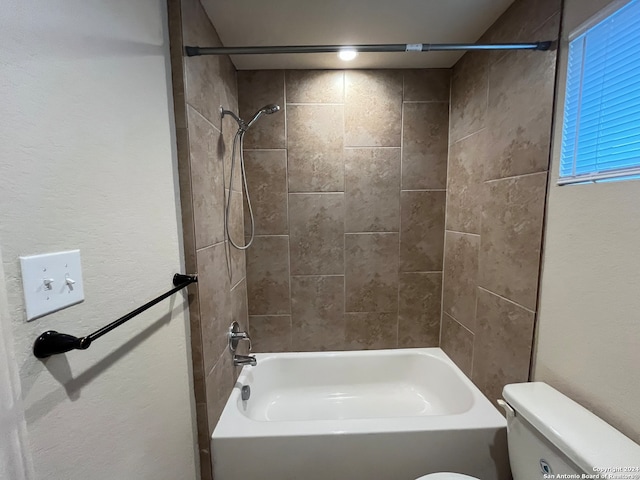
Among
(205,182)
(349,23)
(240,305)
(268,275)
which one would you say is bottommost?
(240,305)

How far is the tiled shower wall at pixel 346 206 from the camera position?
68.9 inches

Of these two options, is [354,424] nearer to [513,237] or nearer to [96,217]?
[513,237]

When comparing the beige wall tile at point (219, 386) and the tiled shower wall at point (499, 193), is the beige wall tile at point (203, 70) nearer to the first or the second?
the beige wall tile at point (219, 386)

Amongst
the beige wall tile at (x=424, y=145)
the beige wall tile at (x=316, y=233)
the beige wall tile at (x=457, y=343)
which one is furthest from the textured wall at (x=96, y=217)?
the beige wall tile at (x=457, y=343)

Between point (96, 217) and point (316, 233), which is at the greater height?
point (96, 217)

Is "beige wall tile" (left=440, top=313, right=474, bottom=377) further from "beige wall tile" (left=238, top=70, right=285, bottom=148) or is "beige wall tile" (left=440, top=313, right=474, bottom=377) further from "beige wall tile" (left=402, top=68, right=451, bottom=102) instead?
"beige wall tile" (left=238, top=70, right=285, bottom=148)

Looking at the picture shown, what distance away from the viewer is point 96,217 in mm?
654

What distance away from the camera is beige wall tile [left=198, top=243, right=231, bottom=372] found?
1137mm

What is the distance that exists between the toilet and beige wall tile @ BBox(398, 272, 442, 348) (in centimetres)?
87

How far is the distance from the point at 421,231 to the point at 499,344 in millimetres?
799

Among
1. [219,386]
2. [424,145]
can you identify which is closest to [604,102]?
[424,145]

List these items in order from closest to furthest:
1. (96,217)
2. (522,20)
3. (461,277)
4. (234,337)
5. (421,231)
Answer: (96,217), (522,20), (234,337), (461,277), (421,231)

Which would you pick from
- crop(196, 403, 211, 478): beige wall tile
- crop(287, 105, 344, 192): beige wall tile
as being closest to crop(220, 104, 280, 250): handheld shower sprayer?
crop(287, 105, 344, 192): beige wall tile

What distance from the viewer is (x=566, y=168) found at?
3.23ft
